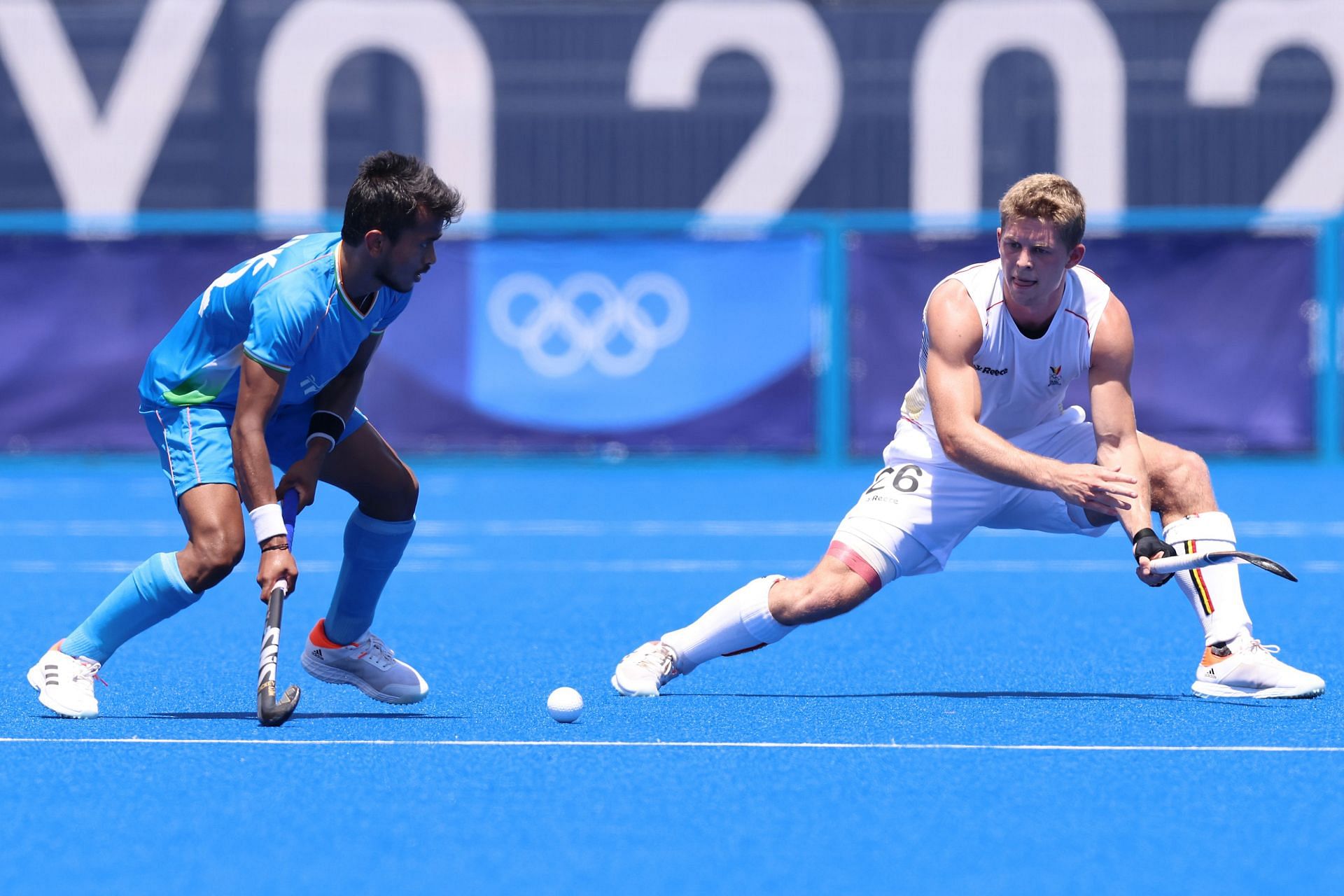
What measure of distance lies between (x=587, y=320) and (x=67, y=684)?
9.19 metres

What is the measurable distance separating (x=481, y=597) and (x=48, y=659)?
2985 mm

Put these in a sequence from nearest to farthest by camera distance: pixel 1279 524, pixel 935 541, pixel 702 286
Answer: pixel 935 541 < pixel 1279 524 < pixel 702 286

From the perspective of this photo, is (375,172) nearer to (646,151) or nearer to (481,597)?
(481,597)

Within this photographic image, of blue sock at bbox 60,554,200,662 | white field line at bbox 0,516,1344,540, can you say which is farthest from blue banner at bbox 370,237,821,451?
blue sock at bbox 60,554,200,662

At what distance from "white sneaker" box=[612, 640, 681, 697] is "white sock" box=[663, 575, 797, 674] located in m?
0.03

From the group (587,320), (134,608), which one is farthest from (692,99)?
(134,608)

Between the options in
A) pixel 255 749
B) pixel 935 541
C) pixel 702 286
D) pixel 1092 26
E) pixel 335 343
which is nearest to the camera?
pixel 255 749

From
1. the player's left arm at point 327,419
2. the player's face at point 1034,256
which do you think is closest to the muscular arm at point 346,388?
the player's left arm at point 327,419

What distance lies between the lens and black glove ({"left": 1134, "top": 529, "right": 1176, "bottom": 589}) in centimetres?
504

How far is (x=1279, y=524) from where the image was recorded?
10.6 metres

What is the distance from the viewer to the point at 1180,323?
13.9 metres

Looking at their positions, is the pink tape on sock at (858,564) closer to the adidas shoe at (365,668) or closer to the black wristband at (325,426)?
the adidas shoe at (365,668)

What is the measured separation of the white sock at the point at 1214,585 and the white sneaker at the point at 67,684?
2862 millimetres

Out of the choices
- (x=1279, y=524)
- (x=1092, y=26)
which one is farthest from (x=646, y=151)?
(x=1279, y=524)
